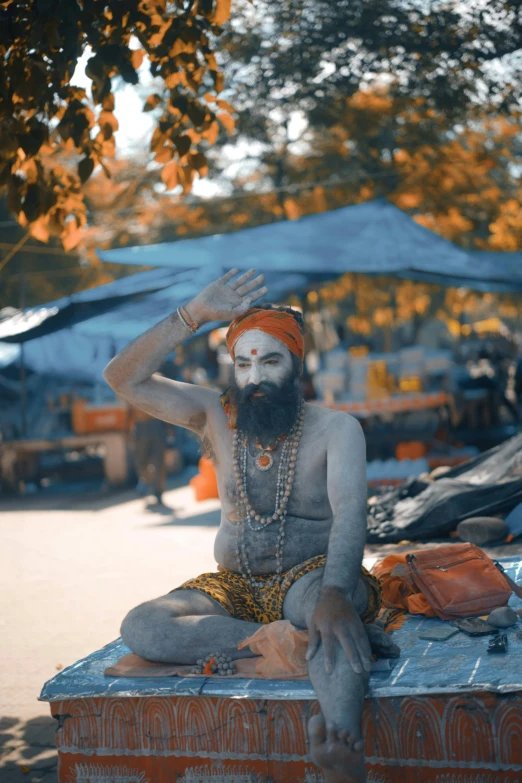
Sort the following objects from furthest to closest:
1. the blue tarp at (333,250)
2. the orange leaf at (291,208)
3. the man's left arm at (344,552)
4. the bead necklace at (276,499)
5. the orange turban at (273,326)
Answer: the orange leaf at (291,208), the blue tarp at (333,250), the orange turban at (273,326), the bead necklace at (276,499), the man's left arm at (344,552)

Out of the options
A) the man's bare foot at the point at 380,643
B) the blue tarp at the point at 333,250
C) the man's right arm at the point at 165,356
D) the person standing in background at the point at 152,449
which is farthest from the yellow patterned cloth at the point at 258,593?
the person standing in background at the point at 152,449

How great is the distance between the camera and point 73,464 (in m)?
17.0

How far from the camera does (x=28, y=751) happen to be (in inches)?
164

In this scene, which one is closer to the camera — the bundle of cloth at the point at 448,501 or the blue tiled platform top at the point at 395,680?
the blue tiled platform top at the point at 395,680

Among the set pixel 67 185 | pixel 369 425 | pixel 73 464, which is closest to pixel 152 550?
pixel 67 185

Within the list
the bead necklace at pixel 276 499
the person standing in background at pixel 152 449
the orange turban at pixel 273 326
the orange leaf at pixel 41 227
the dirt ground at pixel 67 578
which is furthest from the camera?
the person standing in background at pixel 152 449

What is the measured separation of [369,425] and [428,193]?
8.36m

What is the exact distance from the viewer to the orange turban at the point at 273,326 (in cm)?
405

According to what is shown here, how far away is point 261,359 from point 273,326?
0.53 ft

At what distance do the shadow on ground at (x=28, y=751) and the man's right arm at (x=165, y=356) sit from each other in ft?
5.43

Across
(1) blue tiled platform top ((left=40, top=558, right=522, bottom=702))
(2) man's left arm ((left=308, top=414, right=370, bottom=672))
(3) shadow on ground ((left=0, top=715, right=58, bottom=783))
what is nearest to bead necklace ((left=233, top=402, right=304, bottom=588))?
(2) man's left arm ((left=308, top=414, right=370, bottom=672))

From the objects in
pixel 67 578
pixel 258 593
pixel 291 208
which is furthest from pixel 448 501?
pixel 291 208

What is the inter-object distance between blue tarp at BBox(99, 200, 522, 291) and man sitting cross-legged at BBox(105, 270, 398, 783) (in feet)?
20.9

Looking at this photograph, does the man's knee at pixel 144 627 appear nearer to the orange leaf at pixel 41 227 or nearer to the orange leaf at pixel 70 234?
the orange leaf at pixel 41 227
